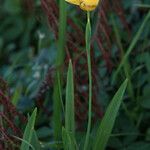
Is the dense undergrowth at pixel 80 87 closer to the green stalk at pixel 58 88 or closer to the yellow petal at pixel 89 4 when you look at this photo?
the green stalk at pixel 58 88

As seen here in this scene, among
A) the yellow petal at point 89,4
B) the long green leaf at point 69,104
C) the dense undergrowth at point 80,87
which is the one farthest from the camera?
the dense undergrowth at point 80,87

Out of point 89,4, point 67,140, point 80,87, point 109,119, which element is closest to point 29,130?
point 67,140

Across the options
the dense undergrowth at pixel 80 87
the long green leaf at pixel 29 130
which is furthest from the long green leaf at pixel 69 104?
the long green leaf at pixel 29 130

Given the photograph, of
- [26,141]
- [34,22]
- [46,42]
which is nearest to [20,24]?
[34,22]

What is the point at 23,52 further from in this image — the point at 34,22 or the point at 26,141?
the point at 26,141

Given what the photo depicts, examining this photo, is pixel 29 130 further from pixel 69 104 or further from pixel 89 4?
pixel 89 4

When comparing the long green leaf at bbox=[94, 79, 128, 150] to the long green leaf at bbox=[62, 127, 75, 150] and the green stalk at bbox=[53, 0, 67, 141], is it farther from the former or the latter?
the green stalk at bbox=[53, 0, 67, 141]

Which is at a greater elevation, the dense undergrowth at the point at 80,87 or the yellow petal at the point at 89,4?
the yellow petal at the point at 89,4

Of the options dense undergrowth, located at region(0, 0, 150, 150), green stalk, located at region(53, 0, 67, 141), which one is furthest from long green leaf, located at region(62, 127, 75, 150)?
green stalk, located at region(53, 0, 67, 141)
